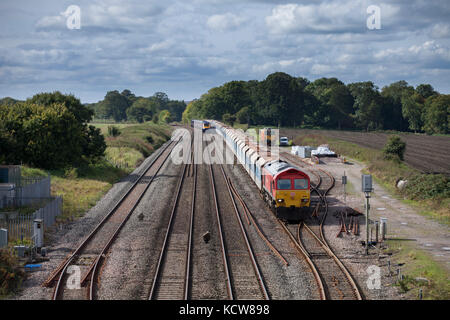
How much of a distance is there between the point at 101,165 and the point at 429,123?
87.8 metres

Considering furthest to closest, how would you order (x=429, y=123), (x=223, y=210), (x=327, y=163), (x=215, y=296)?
(x=429, y=123) < (x=327, y=163) < (x=223, y=210) < (x=215, y=296)

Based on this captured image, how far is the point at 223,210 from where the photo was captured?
29891 millimetres

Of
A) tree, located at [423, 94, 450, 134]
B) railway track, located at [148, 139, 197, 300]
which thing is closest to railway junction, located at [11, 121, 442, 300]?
railway track, located at [148, 139, 197, 300]

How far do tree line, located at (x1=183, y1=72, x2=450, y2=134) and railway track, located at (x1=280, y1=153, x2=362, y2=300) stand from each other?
100m

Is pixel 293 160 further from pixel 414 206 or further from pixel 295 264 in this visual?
pixel 295 264

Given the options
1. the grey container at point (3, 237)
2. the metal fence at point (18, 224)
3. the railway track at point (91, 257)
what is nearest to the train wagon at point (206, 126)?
the railway track at point (91, 257)

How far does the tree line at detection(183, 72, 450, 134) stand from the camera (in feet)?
429

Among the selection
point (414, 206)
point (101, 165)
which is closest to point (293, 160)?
point (101, 165)

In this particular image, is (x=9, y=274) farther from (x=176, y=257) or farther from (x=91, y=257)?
(x=176, y=257)

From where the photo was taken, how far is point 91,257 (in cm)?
2050

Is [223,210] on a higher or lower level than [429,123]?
lower

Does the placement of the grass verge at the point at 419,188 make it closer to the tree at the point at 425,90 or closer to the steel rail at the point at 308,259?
the steel rail at the point at 308,259

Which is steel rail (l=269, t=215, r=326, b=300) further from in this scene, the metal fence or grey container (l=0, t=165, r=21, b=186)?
grey container (l=0, t=165, r=21, b=186)

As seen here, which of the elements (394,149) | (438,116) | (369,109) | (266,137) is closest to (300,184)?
(394,149)
